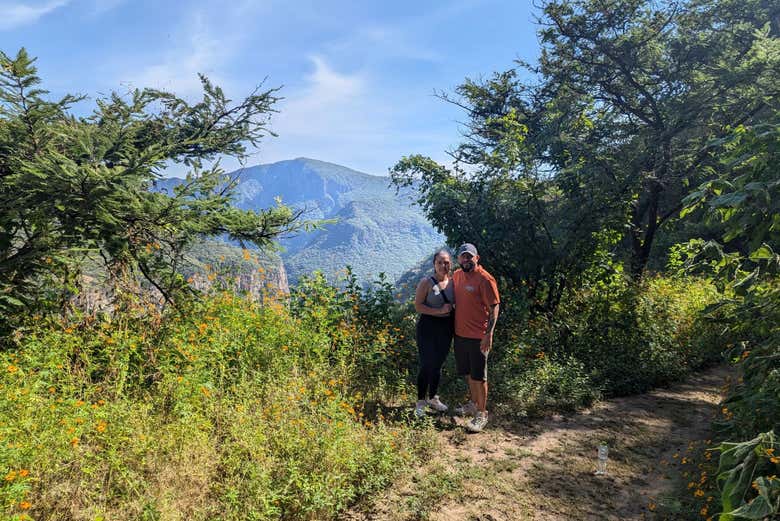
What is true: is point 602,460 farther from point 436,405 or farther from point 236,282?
point 236,282

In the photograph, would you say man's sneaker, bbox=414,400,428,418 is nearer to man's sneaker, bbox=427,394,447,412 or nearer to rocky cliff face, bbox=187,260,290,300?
man's sneaker, bbox=427,394,447,412

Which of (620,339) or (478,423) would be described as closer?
(478,423)

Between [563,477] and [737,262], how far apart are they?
2.84 metres

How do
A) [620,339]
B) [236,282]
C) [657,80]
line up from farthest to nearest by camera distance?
[657,80] → [620,339] → [236,282]

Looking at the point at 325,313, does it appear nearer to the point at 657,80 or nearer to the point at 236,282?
the point at 236,282

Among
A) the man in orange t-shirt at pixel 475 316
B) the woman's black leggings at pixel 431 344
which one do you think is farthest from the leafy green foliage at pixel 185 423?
the man in orange t-shirt at pixel 475 316

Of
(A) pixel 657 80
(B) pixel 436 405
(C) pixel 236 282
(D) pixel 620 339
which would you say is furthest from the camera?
(A) pixel 657 80

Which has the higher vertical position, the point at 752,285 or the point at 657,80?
the point at 657,80

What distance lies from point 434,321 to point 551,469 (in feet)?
7.00

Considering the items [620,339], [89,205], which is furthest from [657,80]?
[89,205]

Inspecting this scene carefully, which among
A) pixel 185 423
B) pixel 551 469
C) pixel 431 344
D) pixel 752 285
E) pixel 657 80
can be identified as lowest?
pixel 551 469

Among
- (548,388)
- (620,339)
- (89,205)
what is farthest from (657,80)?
(89,205)

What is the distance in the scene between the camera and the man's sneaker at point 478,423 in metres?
5.54

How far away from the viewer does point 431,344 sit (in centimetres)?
566
